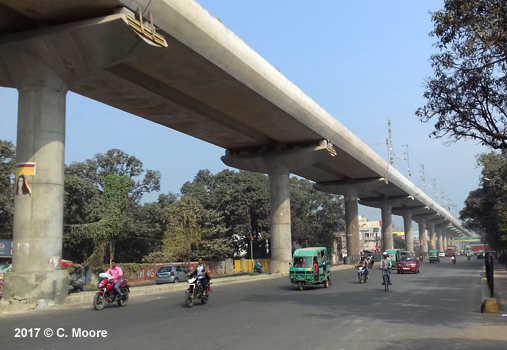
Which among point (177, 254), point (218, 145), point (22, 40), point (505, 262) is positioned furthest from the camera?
point (505, 262)

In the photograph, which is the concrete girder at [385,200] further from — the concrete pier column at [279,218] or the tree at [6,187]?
the tree at [6,187]

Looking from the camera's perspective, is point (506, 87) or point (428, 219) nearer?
point (506, 87)

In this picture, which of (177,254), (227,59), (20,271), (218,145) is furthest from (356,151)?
(20,271)

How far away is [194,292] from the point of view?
16.3 m

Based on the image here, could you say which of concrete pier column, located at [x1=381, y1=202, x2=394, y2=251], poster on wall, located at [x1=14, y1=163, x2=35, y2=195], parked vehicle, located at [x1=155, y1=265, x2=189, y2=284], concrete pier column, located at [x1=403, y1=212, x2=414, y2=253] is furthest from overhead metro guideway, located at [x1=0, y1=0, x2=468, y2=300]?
concrete pier column, located at [x1=403, y1=212, x2=414, y2=253]

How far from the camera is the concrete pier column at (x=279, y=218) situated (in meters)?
41.5

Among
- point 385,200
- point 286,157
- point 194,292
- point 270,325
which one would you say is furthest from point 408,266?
point 385,200

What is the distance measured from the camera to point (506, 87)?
14500 mm

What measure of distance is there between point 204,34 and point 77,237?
2934 cm

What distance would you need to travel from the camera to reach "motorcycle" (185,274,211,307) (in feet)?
52.5

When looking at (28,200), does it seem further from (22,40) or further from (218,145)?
(218,145)

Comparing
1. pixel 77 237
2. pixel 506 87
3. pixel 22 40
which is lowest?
pixel 77 237

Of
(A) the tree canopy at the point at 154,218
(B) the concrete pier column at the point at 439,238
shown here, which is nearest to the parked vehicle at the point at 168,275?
(A) the tree canopy at the point at 154,218

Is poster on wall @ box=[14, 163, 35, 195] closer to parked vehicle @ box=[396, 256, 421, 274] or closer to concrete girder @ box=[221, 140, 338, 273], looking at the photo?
concrete girder @ box=[221, 140, 338, 273]
